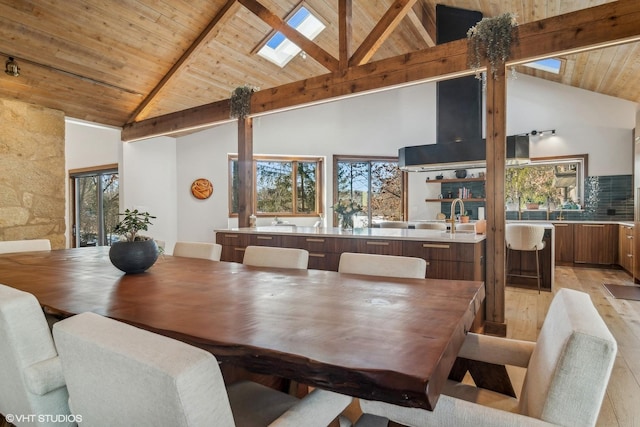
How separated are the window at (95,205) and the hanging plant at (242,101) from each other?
300 centimetres

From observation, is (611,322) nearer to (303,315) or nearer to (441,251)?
(441,251)

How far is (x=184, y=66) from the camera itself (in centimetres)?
477

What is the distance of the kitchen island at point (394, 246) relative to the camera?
112 inches

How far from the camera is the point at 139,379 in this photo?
0.58 m

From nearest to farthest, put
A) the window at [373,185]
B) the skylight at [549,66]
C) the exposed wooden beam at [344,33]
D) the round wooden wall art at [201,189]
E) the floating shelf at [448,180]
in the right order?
the exposed wooden beam at [344,33] < the skylight at [549,66] < the round wooden wall art at [201,189] < the floating shelf at [448,180] < the window at [373,185]

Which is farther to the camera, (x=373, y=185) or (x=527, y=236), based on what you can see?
(x=373, y=185)

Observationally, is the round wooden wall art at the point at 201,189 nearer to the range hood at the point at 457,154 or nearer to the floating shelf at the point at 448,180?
the range hood at the point at 457,154

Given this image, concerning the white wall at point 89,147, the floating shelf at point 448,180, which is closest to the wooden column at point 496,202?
the floating shelf at point 448,180

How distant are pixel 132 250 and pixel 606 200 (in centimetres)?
742

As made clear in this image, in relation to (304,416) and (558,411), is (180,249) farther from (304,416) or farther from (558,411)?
(558,411)

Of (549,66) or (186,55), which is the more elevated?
(549,66)

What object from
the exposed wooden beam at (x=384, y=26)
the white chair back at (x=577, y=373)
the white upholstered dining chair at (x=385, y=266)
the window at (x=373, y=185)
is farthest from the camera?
the window at (x=373, y=185)

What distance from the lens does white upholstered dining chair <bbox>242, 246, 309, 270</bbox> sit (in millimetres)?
2045

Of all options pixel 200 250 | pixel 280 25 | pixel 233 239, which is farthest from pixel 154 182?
pixel 200 250
